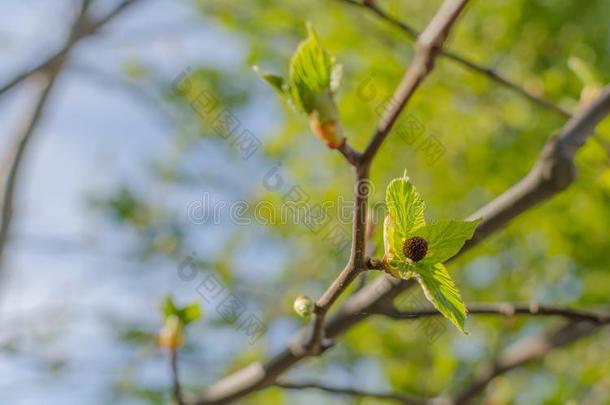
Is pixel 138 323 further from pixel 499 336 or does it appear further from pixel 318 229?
pixel 499 336

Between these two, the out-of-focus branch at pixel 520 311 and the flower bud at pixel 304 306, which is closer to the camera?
the flower bud at pixel 304 306

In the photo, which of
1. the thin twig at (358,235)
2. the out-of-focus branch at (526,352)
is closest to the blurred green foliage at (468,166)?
the out-of-focus branch at (526,352)

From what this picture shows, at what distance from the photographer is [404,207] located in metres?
0.67

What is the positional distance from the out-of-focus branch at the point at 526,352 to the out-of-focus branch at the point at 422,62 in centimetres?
86

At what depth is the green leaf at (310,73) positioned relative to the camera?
712mm

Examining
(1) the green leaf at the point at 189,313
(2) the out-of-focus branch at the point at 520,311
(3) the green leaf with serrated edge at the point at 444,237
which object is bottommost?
(3) the green leaf with serrated edge at the point at 444,237

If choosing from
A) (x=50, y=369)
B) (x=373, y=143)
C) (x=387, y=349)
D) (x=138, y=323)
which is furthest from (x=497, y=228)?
(x=138, y=323)

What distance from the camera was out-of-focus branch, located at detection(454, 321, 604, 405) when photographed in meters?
1.43

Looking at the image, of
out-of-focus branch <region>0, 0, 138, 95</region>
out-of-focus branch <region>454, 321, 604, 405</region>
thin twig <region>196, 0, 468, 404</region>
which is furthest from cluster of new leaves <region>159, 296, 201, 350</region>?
out-of-focus branch <region>0, 0, 138, 95</region>

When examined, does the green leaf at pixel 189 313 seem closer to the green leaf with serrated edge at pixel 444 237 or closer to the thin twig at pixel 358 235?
the thin twig at pixel 358 235

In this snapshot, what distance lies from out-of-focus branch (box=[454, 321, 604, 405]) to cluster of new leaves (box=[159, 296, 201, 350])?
0.65 m

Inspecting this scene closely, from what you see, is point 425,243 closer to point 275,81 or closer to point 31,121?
point 275,81

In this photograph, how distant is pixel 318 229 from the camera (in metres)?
2.50

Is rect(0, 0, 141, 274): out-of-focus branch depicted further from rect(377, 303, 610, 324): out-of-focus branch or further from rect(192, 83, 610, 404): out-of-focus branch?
rect(377, 303, 610, 324): out-of-focus branch
